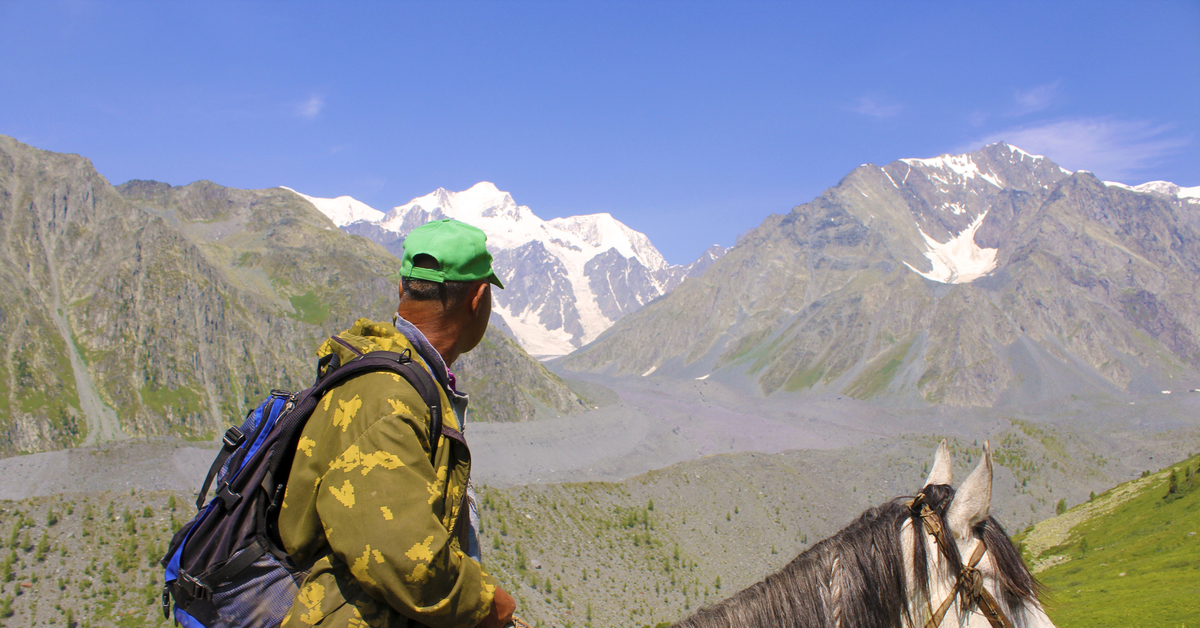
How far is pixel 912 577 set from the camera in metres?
2.84

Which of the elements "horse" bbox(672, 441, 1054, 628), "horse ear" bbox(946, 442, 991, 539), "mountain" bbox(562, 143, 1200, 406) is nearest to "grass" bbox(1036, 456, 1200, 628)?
"horse" bbox(672, 441, 1054, 628)

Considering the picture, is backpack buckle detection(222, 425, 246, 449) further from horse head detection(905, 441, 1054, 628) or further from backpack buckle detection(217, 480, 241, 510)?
horse head detection(905, 441, 1054, 628)

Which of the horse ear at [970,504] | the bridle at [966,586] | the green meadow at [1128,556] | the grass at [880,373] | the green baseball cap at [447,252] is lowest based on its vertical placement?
the grass at [880,373]

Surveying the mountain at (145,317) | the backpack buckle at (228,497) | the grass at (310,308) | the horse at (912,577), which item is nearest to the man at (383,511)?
the backpack buckle at (228,497)

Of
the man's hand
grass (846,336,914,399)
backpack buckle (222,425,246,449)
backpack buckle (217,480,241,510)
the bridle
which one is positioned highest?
backpack buckle (222,425,246,449)

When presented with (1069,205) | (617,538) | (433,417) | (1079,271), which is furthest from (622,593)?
(1069,205)

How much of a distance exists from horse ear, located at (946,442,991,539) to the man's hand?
1970 millimetres

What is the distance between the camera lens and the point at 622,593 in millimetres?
29266

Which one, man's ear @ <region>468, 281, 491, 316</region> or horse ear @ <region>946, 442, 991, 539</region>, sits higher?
man's ear @ <region>468, 281, 491, 316</region>

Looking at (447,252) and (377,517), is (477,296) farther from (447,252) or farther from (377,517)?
(377,517)

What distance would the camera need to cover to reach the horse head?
270 cm

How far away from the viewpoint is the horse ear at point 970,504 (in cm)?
267

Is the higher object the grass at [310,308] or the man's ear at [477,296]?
the grass at [310,308]

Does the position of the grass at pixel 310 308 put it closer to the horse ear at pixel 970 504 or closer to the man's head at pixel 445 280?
the man's head at pixel 445 280
